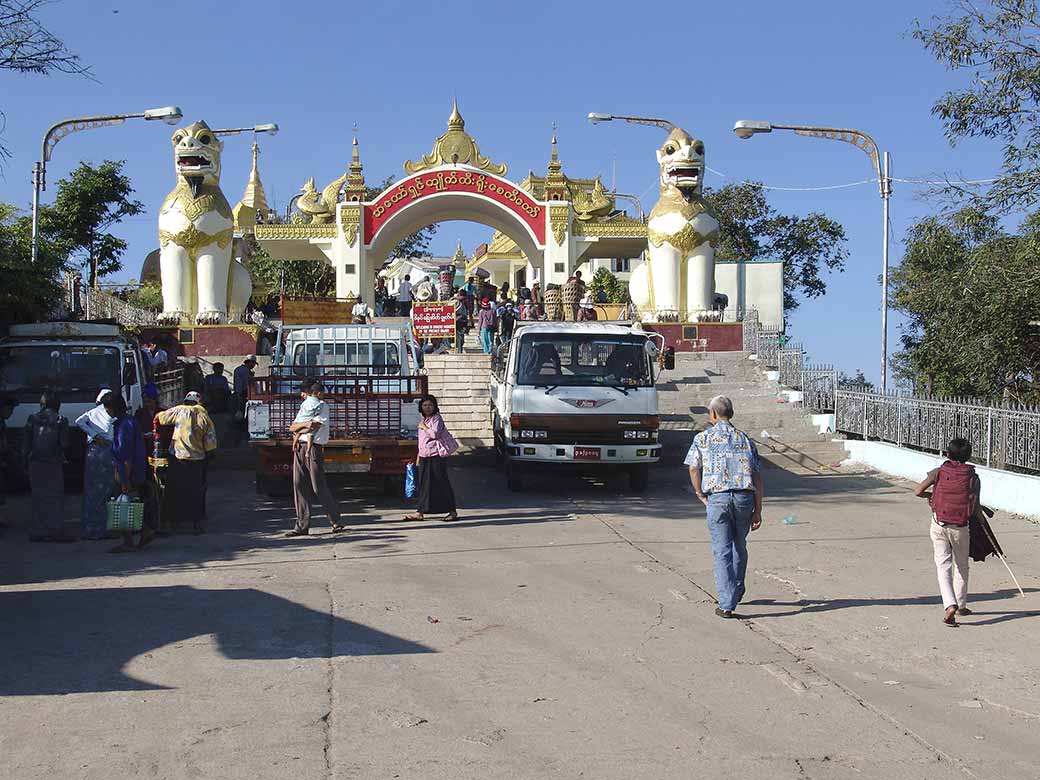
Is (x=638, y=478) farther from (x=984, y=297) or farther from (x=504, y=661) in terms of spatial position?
(x=504, y=661)

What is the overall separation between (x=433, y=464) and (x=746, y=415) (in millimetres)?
9679

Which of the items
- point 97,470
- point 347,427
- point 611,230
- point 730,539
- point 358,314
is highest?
point 611,230

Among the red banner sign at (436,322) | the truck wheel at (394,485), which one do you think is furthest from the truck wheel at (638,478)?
the red banner sign at (436,322)

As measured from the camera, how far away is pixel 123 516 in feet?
33.3

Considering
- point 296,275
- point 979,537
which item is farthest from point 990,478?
point 296,275

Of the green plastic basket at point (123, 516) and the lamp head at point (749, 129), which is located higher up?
the lamp head at point (749, 129)

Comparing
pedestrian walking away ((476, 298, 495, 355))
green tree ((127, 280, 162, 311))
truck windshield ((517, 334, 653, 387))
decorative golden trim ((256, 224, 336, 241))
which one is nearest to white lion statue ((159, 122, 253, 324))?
decorative golden trim ((256, 224, 336, 241))

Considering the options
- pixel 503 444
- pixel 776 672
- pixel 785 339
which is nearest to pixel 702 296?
pixel 785 339

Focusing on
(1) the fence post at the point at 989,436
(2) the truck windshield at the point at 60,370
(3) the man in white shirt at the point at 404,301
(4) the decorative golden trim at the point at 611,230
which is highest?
(4) the decorative golden trim at the point at 611,230

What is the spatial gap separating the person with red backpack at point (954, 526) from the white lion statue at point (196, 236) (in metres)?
21.4

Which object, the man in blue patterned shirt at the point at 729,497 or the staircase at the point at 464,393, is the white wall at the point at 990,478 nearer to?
the man in blue patterned shirt at the point at 729,497

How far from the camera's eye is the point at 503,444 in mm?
15562

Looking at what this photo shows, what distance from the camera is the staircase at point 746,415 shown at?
18734mm

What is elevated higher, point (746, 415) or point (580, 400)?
point (580, 400)
